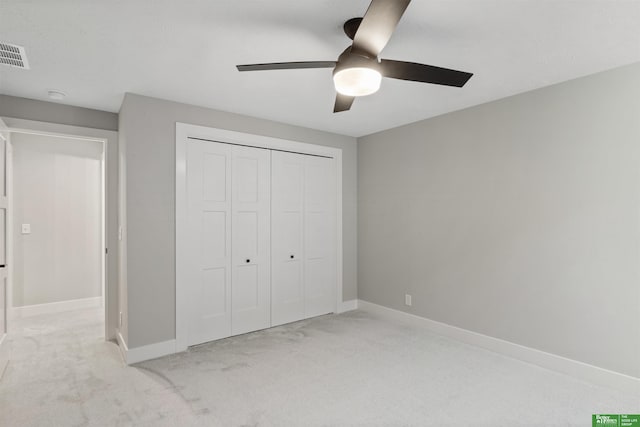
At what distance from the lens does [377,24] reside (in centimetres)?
150

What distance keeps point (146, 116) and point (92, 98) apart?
1.82 feet

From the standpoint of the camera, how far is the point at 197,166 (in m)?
3.43

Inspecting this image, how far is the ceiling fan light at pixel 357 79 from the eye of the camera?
5.76ft

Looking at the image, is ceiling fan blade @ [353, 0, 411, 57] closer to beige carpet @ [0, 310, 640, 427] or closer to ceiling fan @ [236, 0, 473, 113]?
ceiling fan @ [236, 0, 473, 113]

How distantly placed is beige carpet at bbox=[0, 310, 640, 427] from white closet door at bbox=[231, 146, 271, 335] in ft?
1.15

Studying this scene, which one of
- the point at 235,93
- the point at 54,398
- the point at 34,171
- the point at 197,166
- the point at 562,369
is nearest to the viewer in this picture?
the point at 54,398

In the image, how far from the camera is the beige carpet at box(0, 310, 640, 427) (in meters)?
2.18

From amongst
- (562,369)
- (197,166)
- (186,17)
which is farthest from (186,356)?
(562,369)

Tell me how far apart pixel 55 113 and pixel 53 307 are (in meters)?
2.76

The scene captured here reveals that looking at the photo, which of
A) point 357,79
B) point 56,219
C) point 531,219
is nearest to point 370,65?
point 357,79

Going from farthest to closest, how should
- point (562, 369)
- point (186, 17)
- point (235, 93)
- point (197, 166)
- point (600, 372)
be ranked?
point (197, 166), point (235, 93), point (562, 369), point (600, 372), point (186, 17)

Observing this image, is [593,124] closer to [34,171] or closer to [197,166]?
[197,166]

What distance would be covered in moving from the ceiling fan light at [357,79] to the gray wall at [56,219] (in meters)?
4.47

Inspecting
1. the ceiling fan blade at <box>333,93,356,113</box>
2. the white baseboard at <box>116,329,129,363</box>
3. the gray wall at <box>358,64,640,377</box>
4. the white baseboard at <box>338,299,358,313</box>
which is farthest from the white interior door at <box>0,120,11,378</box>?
the gray wall at <box>358,64,640,377</box>
